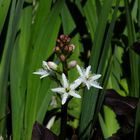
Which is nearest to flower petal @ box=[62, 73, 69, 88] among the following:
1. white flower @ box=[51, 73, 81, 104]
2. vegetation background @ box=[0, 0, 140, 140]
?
white flower @ box=[51, 73, 81, 104]

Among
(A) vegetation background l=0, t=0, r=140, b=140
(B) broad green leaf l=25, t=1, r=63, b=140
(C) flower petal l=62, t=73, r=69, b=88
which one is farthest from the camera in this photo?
(B) broad green leaf l=25, t=1, r=63, b=140

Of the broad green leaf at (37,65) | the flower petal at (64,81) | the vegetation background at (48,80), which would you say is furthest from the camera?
the broad green leaf at (37,65)

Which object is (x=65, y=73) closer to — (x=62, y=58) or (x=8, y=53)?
(x=62, y=58)

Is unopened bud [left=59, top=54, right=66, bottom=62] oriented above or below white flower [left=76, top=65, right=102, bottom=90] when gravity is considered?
above

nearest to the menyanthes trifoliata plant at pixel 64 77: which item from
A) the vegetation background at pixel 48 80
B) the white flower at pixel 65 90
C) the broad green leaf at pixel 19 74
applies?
the white flower at pixel 65 90

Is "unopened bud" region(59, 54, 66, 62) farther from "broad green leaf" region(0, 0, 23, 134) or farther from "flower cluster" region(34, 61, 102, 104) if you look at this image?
"broad green leaf" region(0, 0, 23, 134)

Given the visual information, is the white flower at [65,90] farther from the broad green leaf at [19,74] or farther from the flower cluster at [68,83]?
the broad green leaf at [19,74]

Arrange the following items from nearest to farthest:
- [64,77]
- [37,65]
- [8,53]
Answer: [64,77], [8,53], [37,65]

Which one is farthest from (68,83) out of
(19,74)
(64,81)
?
(19,74)

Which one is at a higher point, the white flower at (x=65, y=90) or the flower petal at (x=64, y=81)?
the flower petal at (x=64, y=81)
